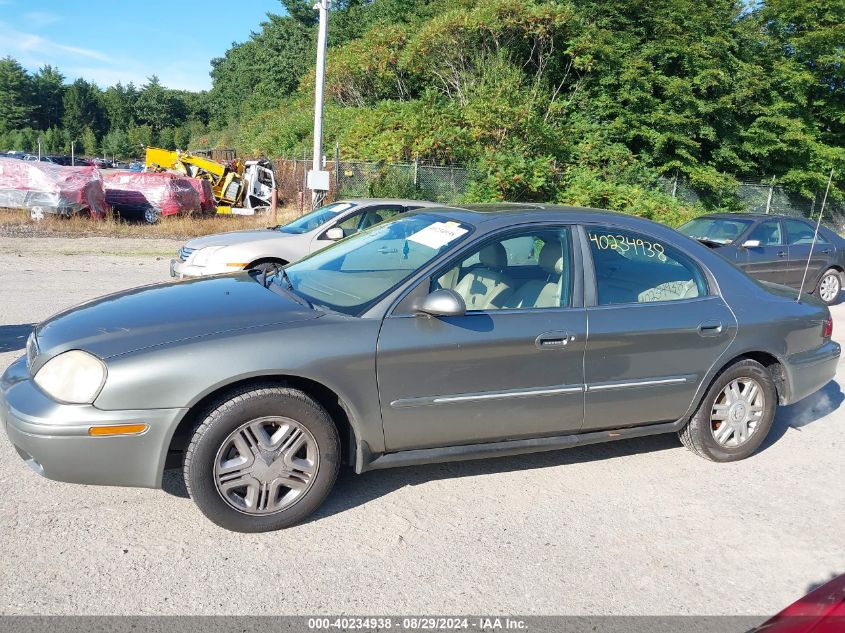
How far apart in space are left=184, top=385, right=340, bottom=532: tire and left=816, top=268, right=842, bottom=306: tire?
11.1 meters

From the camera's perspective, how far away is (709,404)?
14.4ft

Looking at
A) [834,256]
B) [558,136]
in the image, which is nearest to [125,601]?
[834,256]

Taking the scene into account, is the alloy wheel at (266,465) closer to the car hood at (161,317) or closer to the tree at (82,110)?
the car hood at (161,317)

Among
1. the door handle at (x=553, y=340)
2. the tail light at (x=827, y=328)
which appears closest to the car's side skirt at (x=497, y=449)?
the door handle at (x=553, y=340)

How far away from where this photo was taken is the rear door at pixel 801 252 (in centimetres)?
1052

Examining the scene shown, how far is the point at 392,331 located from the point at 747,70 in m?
26.4

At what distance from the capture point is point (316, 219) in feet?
31.6

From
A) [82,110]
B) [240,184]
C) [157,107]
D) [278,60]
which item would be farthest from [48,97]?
[240,184]

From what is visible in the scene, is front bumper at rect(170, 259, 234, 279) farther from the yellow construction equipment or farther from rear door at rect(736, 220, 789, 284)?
the yellow construction equipment

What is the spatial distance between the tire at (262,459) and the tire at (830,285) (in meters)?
11.1

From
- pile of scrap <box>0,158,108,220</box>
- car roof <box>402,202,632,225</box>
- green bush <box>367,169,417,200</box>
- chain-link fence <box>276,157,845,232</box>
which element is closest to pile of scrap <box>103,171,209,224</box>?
pile of scrap <box>0,158,108,220</box>

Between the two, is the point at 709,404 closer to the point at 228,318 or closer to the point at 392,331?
the point at 392,331

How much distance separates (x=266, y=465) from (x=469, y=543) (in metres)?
1.06

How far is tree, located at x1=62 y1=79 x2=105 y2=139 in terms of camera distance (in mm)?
96125
